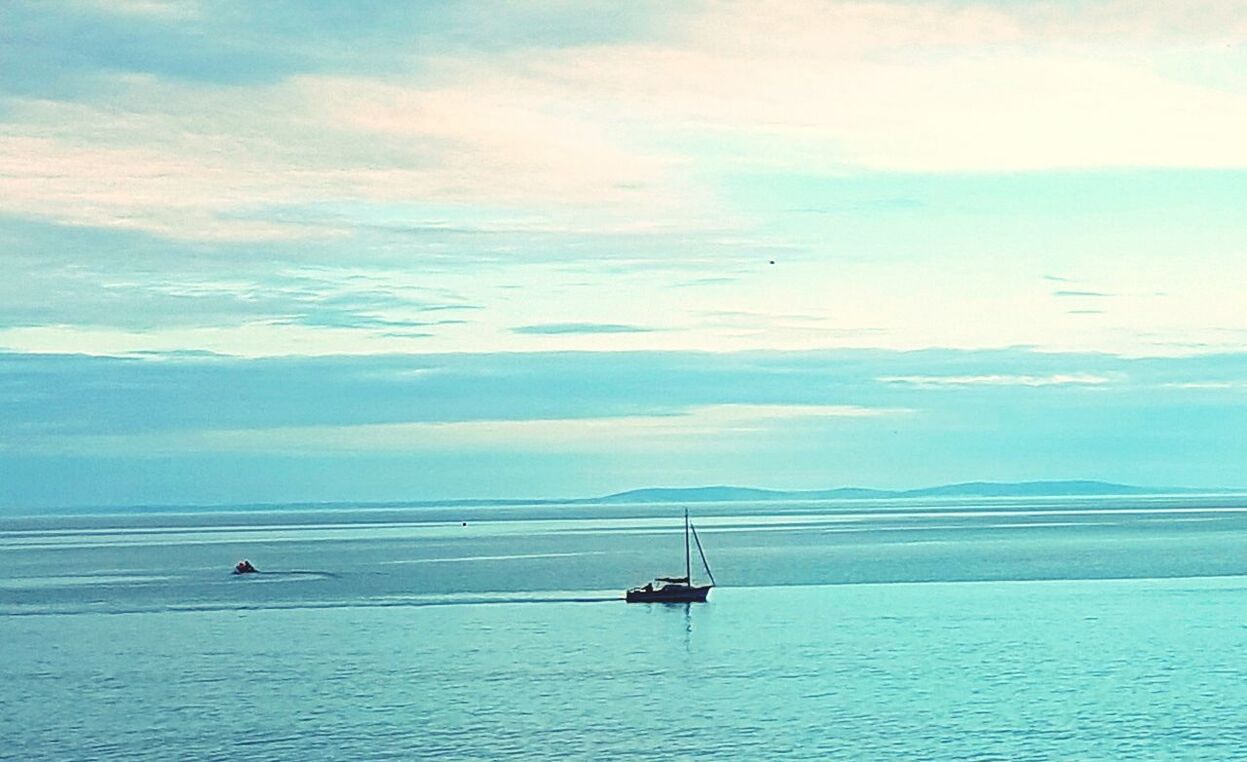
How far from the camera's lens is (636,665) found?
184 ft

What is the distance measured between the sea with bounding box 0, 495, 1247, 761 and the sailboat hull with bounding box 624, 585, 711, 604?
4.08 feet

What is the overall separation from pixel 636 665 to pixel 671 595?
74.2ft

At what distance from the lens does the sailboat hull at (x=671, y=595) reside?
78812 mm

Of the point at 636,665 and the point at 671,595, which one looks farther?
the point at 671,595

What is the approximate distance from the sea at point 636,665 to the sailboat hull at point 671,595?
124 cm

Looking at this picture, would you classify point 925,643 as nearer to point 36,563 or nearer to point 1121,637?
point 1121,637

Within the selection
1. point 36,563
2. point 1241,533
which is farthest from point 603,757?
point 1241,533

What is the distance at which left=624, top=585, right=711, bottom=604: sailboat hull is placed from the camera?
7881 cm

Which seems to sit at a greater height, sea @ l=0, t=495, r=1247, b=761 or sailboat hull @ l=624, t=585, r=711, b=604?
sailboat hull @ l=624, t=585, r=711, b=604

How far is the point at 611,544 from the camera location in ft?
519

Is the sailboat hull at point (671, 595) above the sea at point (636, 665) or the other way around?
above

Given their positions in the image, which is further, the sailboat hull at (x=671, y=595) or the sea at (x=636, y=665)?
the sailboat hull at (x=671, y=595)

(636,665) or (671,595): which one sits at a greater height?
(671,595)

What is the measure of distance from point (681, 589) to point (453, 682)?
28.0m
